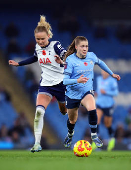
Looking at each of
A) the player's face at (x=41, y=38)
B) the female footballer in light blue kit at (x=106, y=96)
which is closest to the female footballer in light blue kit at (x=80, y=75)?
the player's face at (x=41, y=38)

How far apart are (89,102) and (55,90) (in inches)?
36.7

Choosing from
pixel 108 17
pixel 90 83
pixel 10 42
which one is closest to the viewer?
pixel 90 83

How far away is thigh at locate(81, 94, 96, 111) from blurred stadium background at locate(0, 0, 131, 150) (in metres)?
9.50

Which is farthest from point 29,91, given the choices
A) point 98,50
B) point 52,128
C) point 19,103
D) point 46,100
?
point 46,100

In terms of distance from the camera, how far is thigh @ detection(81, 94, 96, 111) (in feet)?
25.5

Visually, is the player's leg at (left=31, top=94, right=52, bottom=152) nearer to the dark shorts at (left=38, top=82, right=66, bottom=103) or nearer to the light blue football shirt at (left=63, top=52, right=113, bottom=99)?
the dark shorts at (left=38, top=82, right=66, bottom=103)

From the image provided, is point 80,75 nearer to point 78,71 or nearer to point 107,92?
point 78,71

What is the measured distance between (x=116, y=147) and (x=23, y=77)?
598 cm

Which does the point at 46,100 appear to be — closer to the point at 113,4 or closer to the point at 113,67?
the point at 113,67

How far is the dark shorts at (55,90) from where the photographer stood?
27.4ft

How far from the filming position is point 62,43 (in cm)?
2008

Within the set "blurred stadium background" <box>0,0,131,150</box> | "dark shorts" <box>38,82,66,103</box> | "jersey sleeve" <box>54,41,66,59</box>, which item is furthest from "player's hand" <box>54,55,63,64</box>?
"blurred stadium background" <box>0,0,131,150</box>

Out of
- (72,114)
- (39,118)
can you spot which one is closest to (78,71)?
(72,114)

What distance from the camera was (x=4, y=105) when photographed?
18.3m
